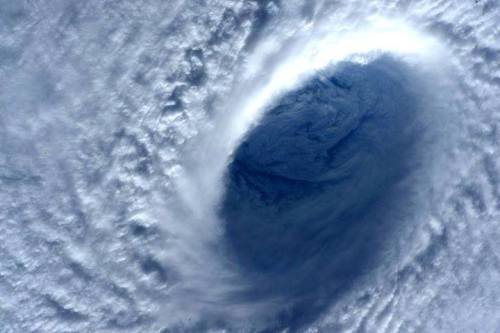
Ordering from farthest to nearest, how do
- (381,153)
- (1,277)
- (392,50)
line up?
(392,50), (381,153), (1,277)

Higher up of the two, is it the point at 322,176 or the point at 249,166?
the point at 249,166

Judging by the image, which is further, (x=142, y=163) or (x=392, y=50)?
(x=392, y=50)

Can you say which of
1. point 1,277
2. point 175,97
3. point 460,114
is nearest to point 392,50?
point 460,114

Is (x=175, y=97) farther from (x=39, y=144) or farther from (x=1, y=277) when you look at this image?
(x=1, y=277)

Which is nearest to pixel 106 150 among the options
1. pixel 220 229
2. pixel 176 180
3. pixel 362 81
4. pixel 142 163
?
pixel 142 163

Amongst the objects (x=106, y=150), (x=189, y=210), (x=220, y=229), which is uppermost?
(x=106, y=150)

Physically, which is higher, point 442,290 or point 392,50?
point 392,50

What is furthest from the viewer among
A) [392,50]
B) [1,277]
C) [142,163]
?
[392,50]
